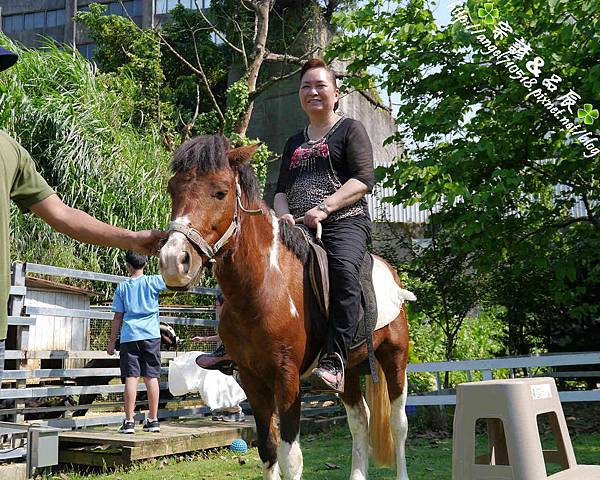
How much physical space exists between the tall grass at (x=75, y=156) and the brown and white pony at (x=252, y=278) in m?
7.47

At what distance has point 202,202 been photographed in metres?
3.29

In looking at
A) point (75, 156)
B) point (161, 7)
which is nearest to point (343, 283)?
point (75, 156)

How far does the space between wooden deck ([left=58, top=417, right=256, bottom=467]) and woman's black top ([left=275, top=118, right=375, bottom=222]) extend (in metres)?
3.16

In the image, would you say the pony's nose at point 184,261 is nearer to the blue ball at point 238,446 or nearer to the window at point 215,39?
the blue ball at point 238,446

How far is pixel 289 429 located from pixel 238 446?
3.89m

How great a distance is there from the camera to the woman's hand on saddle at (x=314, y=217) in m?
4.16

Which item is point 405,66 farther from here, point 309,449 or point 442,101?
point 309,449

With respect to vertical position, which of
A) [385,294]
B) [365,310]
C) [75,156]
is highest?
[75,156]

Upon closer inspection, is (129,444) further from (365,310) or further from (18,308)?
(365,310)

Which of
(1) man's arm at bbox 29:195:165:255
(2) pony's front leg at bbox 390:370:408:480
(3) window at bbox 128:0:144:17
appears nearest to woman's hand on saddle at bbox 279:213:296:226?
(1) man's arm at bbox 29:195:165:255

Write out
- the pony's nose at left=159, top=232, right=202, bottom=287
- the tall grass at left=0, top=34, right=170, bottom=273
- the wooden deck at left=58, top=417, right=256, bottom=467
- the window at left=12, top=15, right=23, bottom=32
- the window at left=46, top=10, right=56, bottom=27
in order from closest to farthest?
the pony's nose at left=159, top=232, right=202, bottom=287, the wooden deck at left=58, top=417, right=256, bottom=467, the tall grass at left=0, top=34, right=170, bottom=273, the window at left=46, top=10, right=56, bottom=27, the window at left=12, top=15, right=23, bottom=32

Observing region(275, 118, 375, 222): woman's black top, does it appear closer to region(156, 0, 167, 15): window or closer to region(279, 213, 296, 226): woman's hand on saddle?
region(279, 213, 296, 226): woman's hand on saddle

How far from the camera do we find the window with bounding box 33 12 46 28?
149 ft

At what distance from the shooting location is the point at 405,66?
8.34 m
